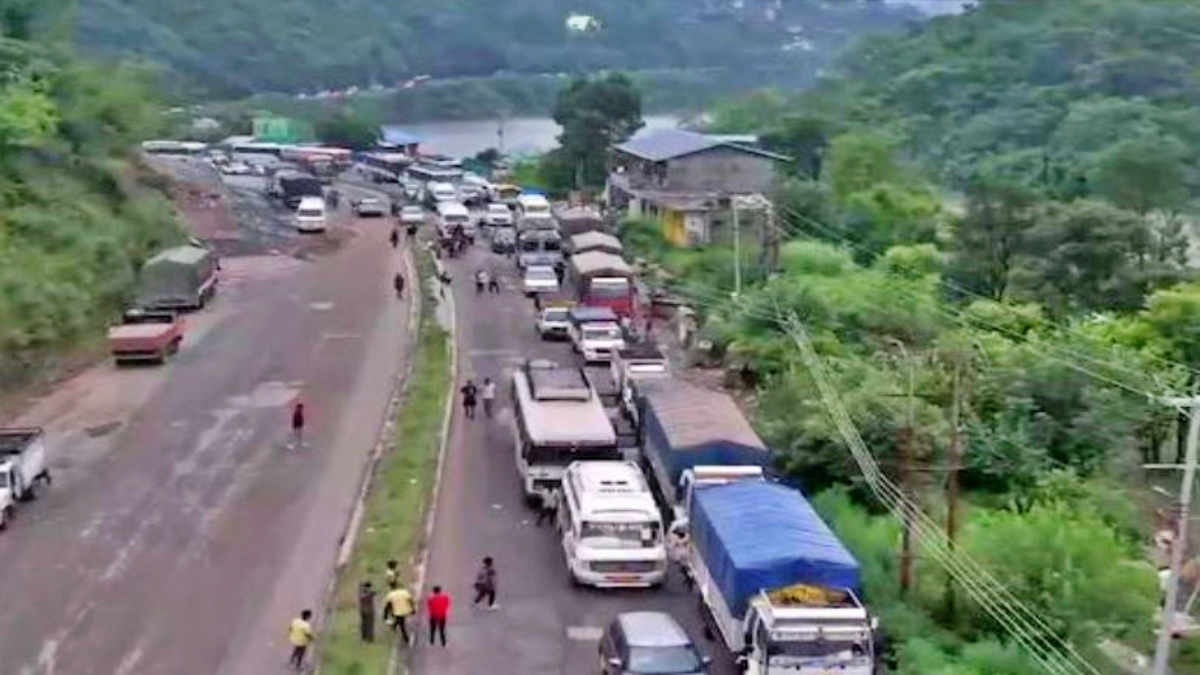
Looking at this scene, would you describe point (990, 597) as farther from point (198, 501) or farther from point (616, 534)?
point (198, 501)

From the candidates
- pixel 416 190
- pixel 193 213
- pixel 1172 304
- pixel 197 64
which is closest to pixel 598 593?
pixel 1172 304

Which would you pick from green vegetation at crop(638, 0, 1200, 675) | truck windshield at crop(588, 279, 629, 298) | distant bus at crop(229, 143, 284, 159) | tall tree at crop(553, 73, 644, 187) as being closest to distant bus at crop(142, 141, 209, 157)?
distant bus at crop(229, 143, 284, 159)

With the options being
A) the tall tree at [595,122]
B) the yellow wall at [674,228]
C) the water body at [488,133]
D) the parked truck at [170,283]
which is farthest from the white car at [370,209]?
the water body at [488,133]

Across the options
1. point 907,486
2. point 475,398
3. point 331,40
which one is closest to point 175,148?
point 475,398

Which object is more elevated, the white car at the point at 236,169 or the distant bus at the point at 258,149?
the distant bus at the point at 258,149

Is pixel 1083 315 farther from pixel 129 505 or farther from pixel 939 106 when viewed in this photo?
pixel 939 106

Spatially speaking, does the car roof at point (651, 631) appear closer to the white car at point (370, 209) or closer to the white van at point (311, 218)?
the white van at point (311, 218)
